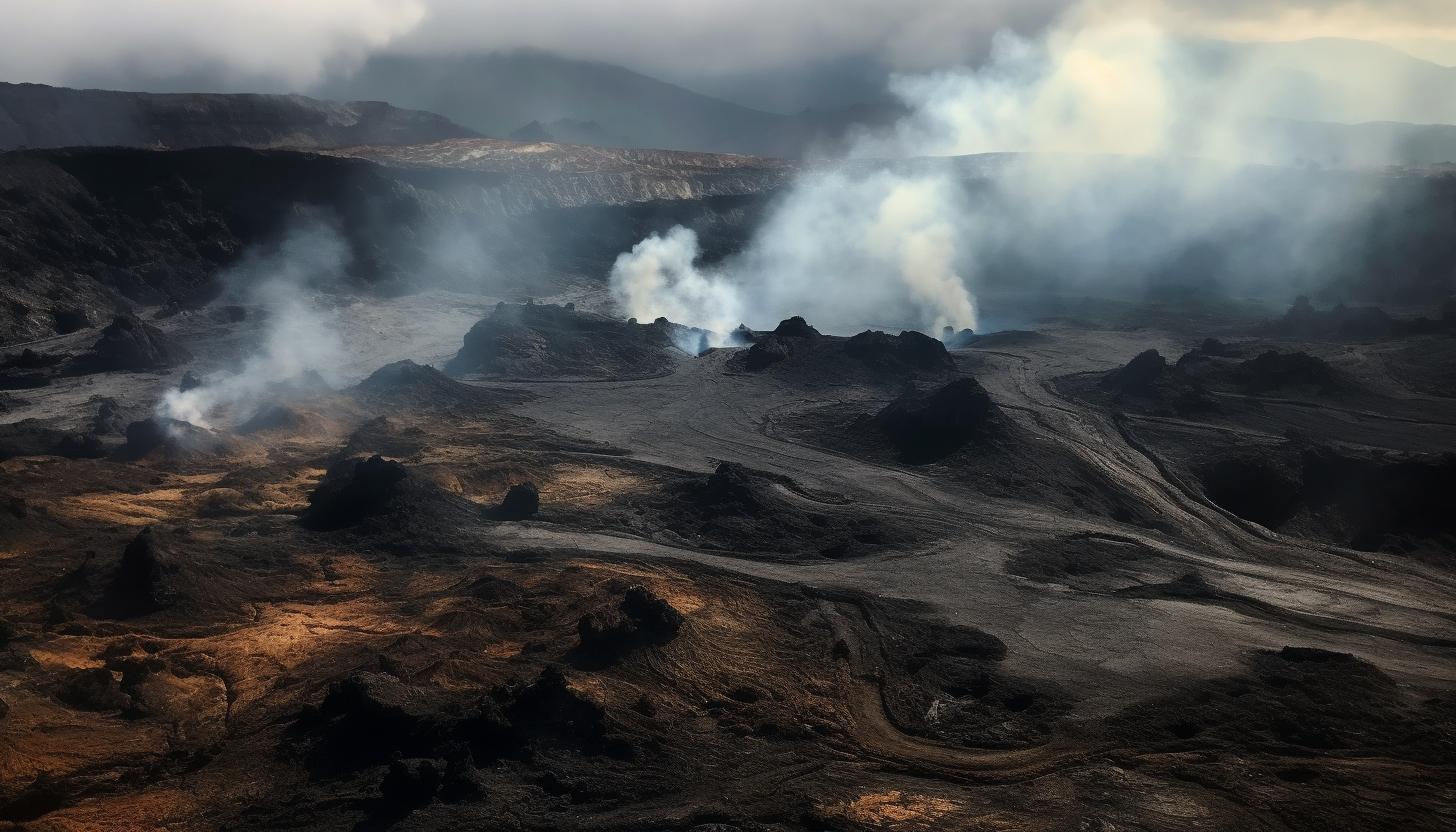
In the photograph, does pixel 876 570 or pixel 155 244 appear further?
pixel 155 244

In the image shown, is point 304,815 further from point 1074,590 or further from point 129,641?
point 1074,590

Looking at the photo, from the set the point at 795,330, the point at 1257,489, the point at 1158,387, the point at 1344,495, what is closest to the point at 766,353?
the point at 795,330

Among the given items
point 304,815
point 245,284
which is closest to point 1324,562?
point 304,815

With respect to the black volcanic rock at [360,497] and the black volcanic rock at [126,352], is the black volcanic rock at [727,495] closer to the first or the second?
the black volcanic rock at [360,497]

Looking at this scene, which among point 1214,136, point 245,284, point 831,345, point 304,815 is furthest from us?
point 1214,136

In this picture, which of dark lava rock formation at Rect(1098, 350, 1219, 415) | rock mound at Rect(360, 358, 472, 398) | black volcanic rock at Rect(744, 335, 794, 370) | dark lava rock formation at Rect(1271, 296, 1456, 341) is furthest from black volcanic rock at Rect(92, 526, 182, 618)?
dark lava rock formation at Rect(1271, 296, 1456, 341)

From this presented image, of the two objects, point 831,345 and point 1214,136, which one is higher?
point 1214,136
